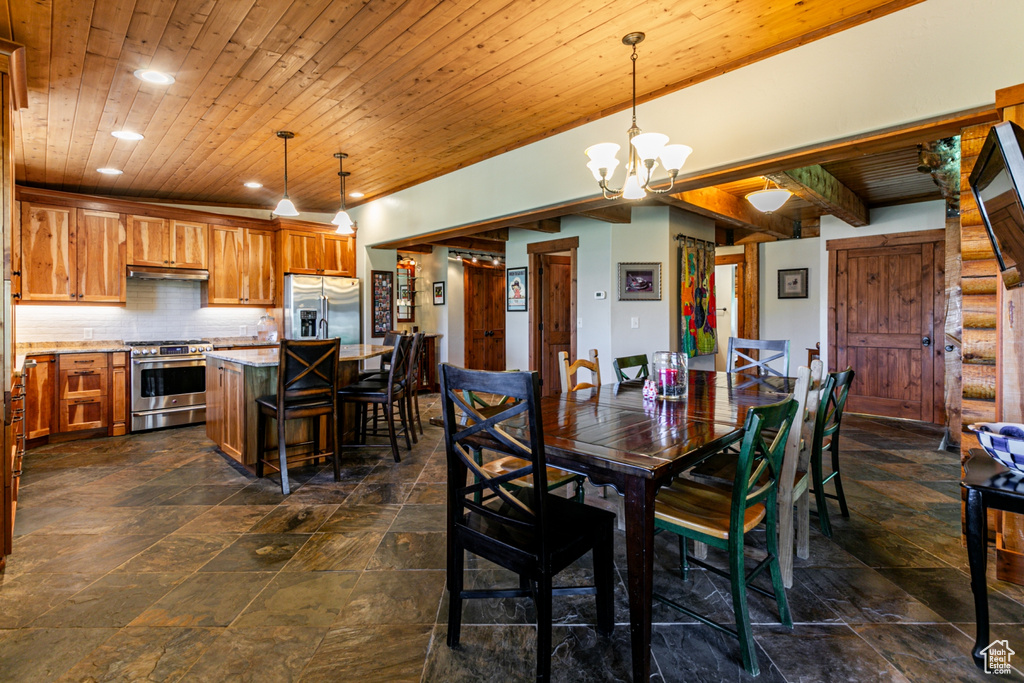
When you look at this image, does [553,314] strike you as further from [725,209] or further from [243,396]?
[243,396]

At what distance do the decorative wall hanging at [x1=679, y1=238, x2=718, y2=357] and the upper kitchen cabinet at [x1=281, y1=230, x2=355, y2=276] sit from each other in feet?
13.5

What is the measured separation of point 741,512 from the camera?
161 centimetres

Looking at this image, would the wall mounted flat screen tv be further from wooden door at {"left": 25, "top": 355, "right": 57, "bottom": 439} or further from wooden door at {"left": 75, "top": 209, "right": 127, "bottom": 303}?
wooden door at {"left": 75, "top": 209, "right": 127, "bottom": 303}

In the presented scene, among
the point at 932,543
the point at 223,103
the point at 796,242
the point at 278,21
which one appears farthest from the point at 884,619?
the point at 796,242

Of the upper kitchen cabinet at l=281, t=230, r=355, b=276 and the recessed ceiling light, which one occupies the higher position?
the recessed ceiling light

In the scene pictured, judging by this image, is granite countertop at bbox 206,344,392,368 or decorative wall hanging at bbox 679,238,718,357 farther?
decorative wall hanging at bbox 679,238,718,357

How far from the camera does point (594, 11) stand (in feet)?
7.64

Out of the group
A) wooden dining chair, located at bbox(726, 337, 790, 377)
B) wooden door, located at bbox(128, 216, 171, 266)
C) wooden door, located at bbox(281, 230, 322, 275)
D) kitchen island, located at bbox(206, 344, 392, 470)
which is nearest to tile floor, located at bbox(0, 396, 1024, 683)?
kitchen island, located at bbox(206, 344, 392, 470)

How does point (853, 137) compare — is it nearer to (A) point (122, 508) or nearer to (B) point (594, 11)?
(B) point (594, 11)

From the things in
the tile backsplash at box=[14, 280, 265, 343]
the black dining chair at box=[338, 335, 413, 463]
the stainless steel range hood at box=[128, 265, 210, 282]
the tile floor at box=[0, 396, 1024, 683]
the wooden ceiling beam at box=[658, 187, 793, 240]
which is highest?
the wooden ceiling beam at box=[658, 187, 793, 240]

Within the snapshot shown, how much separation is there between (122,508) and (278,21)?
9.39ft

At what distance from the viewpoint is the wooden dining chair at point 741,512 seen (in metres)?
1.57

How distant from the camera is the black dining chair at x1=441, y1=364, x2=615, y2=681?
1.46 m

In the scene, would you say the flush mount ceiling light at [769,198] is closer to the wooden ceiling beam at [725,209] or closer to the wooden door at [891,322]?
the wooden ceiling beam at [725,209]
